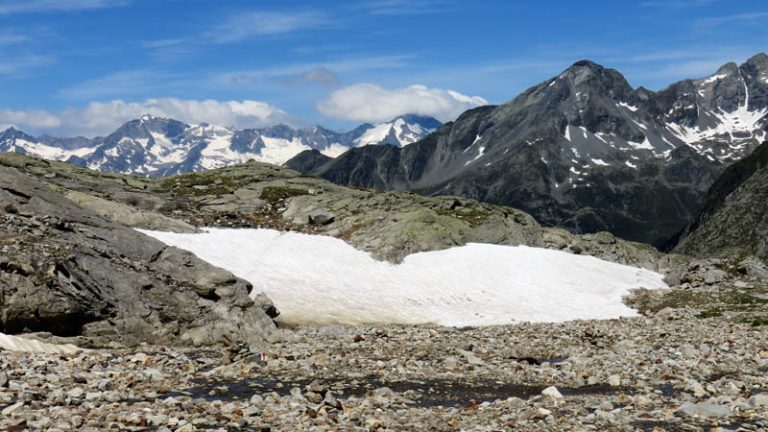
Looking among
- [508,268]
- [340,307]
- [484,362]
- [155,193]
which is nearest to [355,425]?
[484,362]

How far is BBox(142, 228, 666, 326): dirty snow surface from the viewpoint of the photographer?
159ft

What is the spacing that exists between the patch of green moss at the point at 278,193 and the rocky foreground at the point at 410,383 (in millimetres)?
39600

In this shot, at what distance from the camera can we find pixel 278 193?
264 feet

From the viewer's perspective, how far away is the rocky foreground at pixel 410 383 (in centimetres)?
1866

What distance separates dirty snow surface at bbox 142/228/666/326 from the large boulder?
634 cm

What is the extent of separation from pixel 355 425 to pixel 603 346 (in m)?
23.2

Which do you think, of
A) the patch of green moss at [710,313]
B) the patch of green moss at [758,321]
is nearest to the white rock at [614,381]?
the patch of green moss at [758,321]

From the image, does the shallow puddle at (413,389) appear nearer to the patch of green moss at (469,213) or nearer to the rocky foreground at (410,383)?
the rocky foreground at (410,383)

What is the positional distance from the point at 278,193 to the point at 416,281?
97.8 feet

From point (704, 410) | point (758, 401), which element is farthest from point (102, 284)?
point (758, 401)

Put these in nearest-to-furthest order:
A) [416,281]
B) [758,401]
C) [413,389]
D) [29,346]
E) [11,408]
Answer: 1. [11,408]
2. [758,401]
3. [413,389]
4. [29,346]
5. [416,281]

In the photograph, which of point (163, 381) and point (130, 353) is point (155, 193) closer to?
point (130, 353)

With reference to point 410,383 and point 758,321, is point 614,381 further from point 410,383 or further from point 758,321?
point 758,321

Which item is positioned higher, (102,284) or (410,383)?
(102,284)
